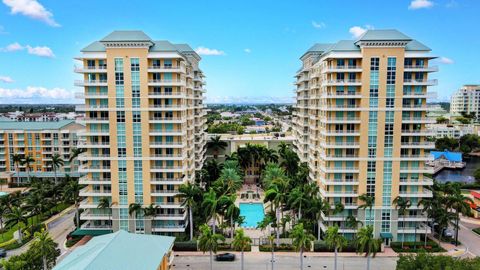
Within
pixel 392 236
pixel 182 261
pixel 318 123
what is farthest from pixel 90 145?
pixel 392 236

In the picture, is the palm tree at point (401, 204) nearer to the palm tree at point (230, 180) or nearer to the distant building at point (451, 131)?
the palm tree at point (230, 180)

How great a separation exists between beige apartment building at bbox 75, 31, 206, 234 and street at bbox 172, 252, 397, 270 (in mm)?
6553

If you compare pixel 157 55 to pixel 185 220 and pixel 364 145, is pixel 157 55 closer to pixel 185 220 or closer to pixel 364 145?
pixel 185 220

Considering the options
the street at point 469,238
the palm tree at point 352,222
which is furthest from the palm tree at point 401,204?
the street at point 469,238

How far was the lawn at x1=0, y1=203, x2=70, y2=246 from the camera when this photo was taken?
51.2 m

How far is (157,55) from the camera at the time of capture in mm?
44844

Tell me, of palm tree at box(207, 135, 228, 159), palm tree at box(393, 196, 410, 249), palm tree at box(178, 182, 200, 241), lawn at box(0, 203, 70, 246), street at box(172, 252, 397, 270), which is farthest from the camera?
palm tree at box(207, 135, 228, 159)

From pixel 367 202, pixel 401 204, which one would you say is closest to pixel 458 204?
pixel 401 204

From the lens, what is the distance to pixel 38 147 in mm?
82188

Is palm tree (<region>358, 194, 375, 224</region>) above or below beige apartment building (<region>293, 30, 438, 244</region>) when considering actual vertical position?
below

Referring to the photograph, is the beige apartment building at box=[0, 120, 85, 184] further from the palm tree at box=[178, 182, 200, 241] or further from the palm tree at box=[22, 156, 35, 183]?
the palm tree at box=[178, 182, 200, 241]

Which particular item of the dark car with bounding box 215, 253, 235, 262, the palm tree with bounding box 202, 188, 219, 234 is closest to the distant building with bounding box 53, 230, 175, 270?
the dark car with bounding box 215, 253, 235, 262

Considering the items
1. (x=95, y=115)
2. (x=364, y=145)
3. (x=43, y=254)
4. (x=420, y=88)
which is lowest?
(x=43, y=254)

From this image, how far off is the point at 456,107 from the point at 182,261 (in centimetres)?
19900
